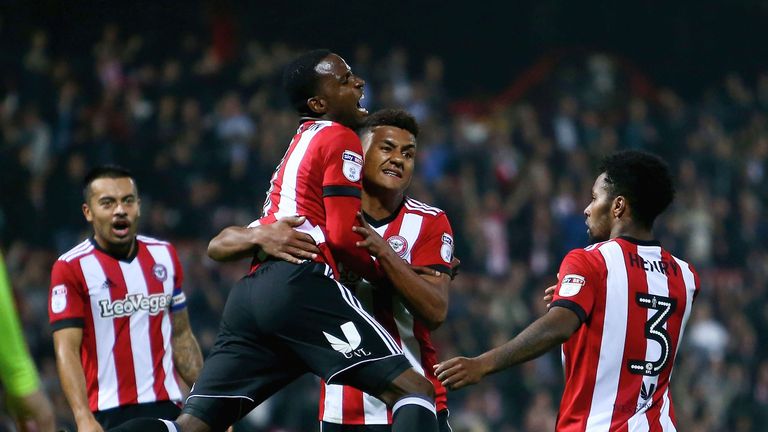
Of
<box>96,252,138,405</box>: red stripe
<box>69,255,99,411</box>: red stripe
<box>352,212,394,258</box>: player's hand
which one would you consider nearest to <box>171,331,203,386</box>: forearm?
<box>96,252,138,405</box>: red stripe

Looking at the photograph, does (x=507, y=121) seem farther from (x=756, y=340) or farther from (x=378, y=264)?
(x=378, y=264)

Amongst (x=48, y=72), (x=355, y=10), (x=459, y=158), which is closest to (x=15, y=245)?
(x=48, y=72)

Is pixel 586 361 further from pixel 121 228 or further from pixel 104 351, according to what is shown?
pixel 121 228

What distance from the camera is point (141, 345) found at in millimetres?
6129

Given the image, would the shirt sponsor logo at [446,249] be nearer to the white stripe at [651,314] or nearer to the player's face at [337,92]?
the player's face at [337,92]

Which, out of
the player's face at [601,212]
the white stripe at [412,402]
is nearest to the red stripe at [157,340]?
the white stripe at [412,402]

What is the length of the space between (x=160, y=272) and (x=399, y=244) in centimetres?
171

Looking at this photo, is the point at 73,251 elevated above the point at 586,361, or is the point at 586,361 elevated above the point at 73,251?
the point at 73,251

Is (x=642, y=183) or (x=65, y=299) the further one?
(x=65, y=299)

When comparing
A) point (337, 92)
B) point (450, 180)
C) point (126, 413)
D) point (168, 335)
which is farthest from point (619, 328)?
point (450, 180)

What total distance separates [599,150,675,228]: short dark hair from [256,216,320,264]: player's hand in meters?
1.33

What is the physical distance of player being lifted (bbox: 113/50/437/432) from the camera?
4.48 meters

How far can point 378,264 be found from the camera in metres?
4.92

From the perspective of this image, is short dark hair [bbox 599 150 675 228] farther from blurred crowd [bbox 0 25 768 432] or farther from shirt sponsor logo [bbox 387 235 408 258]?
blurred crowd [bbox 0 25 768 432]
